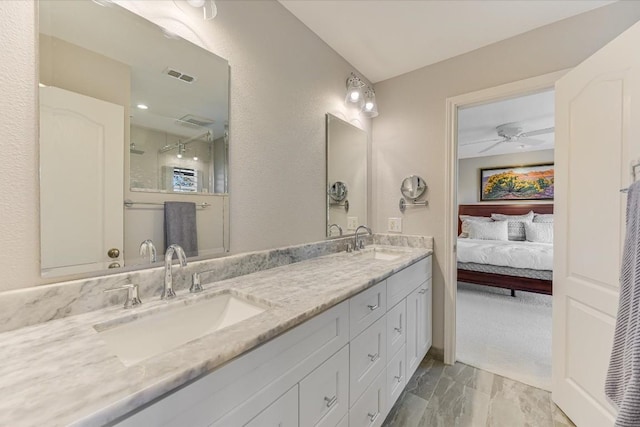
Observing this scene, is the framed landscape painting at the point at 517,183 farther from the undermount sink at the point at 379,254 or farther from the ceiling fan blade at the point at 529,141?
the undermount sink at the point at 379,254

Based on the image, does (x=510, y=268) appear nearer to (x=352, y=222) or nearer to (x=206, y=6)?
(x=352, y=222)

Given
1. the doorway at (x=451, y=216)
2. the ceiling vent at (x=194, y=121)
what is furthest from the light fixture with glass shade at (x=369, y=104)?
the ceiling vent at (x=194, y=121)

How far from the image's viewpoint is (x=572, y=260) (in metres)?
1.54

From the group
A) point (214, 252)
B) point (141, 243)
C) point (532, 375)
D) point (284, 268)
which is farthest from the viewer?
point (532, 375)

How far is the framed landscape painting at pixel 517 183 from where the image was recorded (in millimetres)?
4957

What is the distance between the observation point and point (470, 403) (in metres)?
1.69

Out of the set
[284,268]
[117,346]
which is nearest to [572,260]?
[284,268]

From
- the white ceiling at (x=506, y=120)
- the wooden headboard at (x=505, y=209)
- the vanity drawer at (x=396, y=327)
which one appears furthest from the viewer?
the wooden headboard at (x=505, y=209)

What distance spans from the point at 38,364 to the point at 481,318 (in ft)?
11.6

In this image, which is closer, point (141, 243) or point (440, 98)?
point (141, 243)

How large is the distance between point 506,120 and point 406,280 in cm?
323

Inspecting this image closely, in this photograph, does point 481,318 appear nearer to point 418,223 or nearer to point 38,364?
point 418,223

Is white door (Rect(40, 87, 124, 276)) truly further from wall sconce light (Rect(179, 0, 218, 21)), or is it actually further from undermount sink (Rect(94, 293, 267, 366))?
wall sconce light (Rect(179, 0, 218, 21))

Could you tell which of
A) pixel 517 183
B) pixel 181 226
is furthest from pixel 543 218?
pixel 181 226
